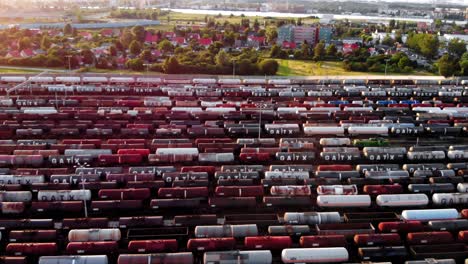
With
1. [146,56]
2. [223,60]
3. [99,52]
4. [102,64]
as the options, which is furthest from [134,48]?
[223,60]

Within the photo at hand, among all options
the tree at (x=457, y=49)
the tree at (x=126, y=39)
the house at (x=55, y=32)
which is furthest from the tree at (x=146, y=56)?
the tree at (x=457, y=49)

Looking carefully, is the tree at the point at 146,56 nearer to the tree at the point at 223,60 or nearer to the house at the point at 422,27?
the tree at the point at 223,60

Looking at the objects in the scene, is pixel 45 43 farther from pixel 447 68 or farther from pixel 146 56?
pixel 447 68

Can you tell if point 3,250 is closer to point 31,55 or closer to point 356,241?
point 356,241

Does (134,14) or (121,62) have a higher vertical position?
(134,14)

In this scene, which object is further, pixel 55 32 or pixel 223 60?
pixel 55 32

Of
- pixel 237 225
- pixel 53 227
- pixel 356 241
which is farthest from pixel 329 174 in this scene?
pixel 53 227

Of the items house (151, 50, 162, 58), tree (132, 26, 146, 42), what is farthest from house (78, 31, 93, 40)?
house (151, 50, 162, 58)

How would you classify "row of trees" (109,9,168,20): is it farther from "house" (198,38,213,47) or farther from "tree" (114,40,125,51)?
"tree" (114,40,125,51)
